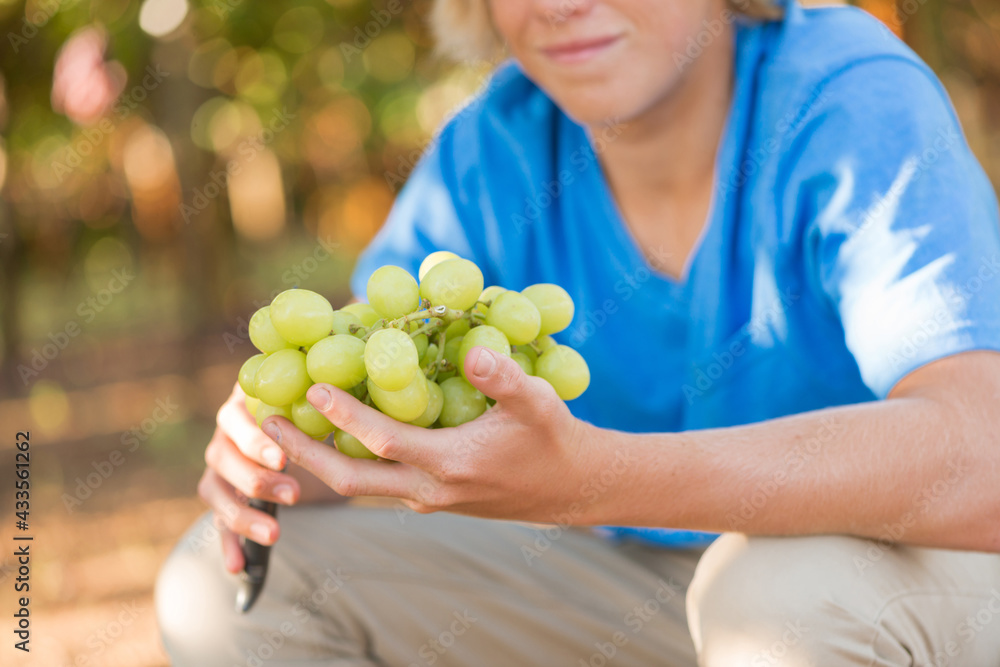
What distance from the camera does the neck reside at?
1869 millimetres

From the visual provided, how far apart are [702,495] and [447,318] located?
0.47m

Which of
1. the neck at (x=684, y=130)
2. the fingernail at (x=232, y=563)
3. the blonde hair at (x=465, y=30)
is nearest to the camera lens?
the fingernail at (x=232, y=563)

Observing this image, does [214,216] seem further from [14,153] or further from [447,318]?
[447,318]

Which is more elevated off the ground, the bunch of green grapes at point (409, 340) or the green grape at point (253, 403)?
the bunch of green grapes at point (409, 340)

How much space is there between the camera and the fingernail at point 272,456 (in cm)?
143

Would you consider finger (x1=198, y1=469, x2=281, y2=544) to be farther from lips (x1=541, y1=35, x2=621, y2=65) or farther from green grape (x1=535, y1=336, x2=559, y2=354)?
lips (x1=541, y1=35, x2=621, y2=65)

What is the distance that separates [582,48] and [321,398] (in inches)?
39.3

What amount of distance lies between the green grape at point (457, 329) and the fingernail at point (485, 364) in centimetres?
24

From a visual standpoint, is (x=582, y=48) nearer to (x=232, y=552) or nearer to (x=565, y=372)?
(x=565, y=372)

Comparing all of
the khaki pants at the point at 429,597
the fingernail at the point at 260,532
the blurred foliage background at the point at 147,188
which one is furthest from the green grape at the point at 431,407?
the blurred foliage background at the point at 147,188

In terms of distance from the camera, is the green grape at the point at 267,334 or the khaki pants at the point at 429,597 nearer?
the green grape at the point at 267,334

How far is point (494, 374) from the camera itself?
1.05 meters

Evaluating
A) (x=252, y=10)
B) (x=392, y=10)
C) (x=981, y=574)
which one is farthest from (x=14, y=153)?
(x=981, y=574)

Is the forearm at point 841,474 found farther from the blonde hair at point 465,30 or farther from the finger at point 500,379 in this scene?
the blonde hair at point 465,30
